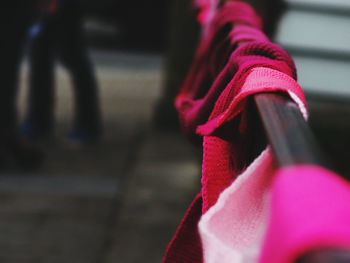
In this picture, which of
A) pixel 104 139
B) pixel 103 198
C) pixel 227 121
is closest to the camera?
pixel 227 121

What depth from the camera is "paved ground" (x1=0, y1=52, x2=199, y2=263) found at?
11.9 feet

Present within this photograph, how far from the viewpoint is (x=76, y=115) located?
5.65 meters

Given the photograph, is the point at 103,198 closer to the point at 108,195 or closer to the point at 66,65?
the point at 108,195

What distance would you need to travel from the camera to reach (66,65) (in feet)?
18.5

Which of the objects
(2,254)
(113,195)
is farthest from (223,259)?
(113,195)

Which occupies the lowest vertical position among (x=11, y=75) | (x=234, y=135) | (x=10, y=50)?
(x=11, y=75)

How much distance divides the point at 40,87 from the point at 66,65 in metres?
0.26

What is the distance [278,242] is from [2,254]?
3.07 meters

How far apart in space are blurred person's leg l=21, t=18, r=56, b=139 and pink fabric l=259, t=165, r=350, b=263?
16.6 ft

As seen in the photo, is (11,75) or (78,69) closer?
(11,75)

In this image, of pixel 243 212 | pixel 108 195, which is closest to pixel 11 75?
pixel 108 195

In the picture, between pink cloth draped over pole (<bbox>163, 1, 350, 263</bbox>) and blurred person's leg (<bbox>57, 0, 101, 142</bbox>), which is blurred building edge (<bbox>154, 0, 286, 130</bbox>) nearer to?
blurred person's leg (<bbox>57, 0, 101, 142</bbox>)

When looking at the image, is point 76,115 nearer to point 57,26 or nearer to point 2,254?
point 57,26

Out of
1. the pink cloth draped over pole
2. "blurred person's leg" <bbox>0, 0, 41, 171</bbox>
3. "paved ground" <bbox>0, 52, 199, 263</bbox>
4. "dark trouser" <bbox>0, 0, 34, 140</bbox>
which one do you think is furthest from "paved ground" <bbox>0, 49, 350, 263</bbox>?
the pink cloth draped over pole
